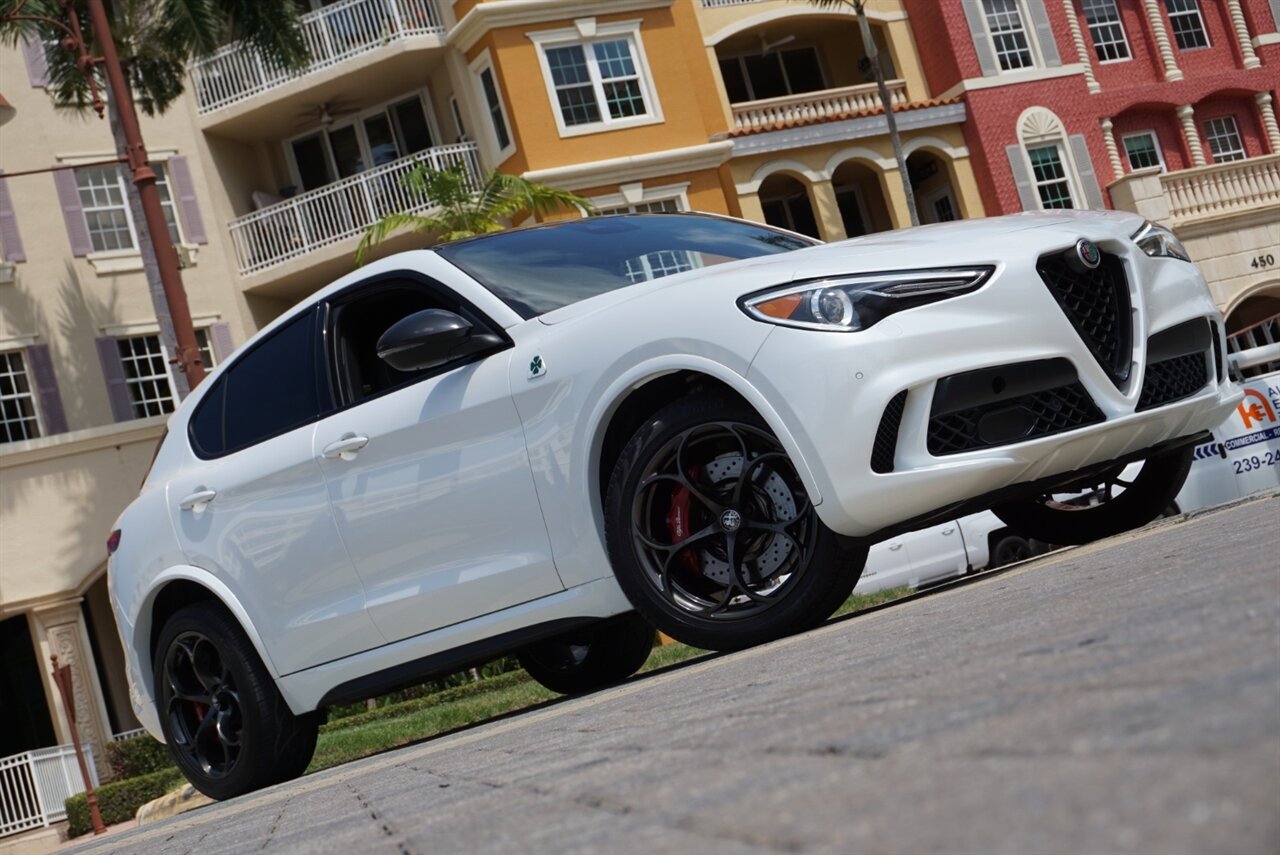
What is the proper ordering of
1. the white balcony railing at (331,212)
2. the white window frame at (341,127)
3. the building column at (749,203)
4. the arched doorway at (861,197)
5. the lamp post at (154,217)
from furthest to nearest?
the arched doorway at (861,197) < the white window frame at (341,127) < the building column at (749,203) < the white balcony railing at (331,212) < the lamp post at (154,217)

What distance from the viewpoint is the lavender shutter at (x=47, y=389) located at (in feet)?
87.6

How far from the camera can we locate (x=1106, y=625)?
251 cm

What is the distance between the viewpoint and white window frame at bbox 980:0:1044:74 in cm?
3231

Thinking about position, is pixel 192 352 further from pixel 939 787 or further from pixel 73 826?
pixel 939 787

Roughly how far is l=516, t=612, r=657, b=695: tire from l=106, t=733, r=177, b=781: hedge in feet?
58.8

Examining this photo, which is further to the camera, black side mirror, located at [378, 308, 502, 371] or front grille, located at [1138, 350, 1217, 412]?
black side mirror, located at [378, 308, 502, 371]

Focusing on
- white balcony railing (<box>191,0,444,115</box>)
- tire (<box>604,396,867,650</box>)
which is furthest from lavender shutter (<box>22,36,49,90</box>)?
tire (<box>604,396,867,650</box>)

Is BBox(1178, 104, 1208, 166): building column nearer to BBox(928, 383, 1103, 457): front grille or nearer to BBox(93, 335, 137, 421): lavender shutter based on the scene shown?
BBox(93, 335, 137, 421): lavender shutter

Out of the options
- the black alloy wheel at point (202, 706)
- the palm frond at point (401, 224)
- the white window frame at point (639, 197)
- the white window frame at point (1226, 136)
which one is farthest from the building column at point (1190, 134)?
the black alloy wheel at point (202, 706)

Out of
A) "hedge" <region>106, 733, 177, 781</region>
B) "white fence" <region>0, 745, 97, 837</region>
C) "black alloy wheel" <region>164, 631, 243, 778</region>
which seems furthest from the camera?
"hedge" <region>106, 733, 177, 781</region>

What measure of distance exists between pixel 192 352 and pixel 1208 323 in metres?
11.6

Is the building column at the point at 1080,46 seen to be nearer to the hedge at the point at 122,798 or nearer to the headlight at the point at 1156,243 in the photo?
the hedge at the point at 122,798

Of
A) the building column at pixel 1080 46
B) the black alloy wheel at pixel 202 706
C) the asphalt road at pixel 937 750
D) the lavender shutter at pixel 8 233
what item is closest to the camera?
the asphalt road at pixel 937 750

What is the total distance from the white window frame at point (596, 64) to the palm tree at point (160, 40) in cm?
455
